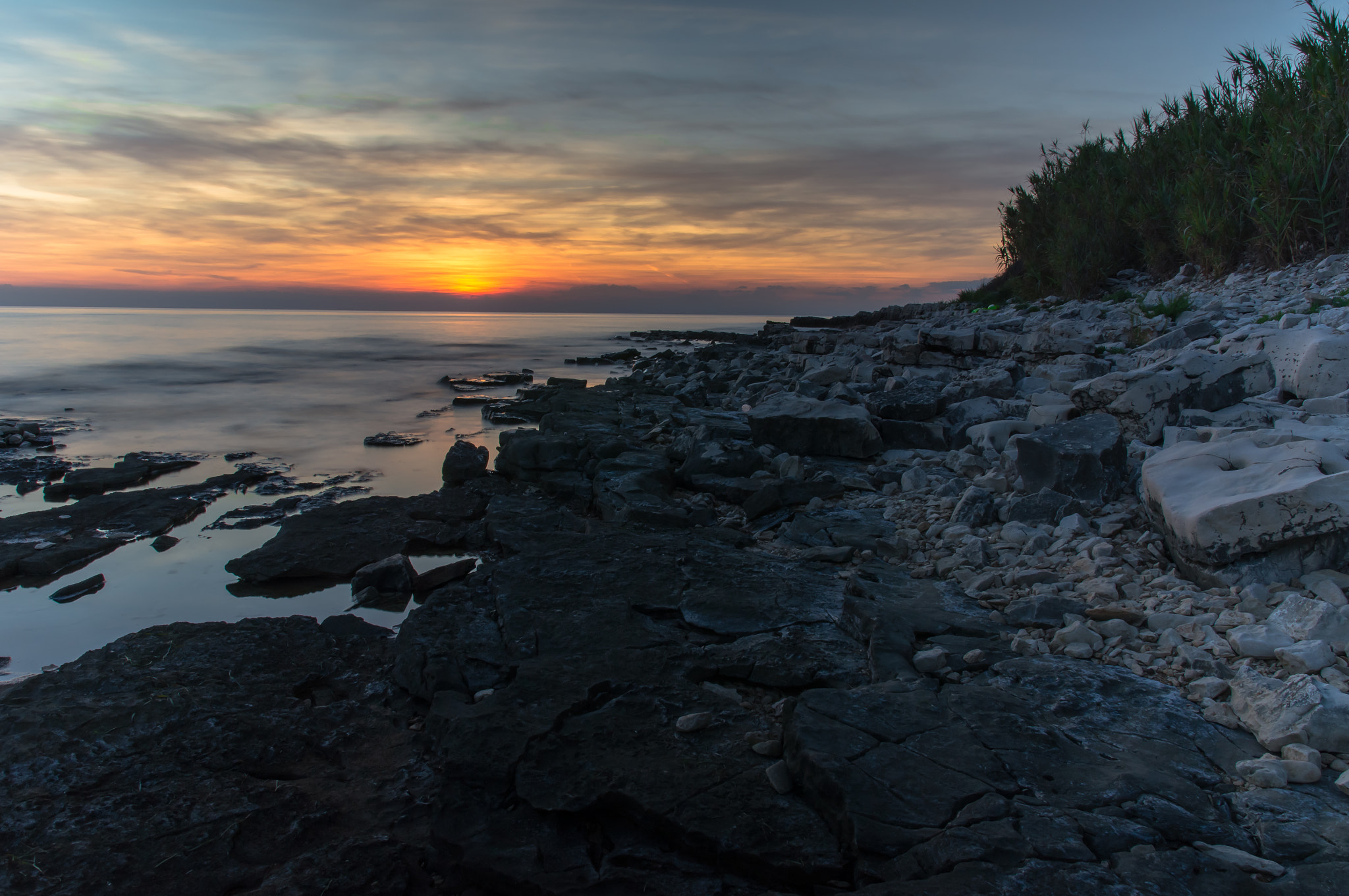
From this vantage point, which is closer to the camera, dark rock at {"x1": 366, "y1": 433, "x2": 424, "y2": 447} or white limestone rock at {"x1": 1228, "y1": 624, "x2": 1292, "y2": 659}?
white limestone rock at {"x1": 1228, "y1": 624, "x2": 1292, "y2": 659}

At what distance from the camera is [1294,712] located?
2.09m

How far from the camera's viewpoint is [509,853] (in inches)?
77.1

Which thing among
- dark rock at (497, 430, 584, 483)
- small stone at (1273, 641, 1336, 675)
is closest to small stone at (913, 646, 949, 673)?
small stone at (1273, 641, 1336, 675)

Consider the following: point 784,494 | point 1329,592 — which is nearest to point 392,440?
point 784,494

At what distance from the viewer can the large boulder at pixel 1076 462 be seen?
13.9 feet

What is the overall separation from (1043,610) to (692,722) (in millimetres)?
1743

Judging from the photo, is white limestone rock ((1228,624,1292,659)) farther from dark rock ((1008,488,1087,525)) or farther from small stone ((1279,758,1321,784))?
dark rock ((1008,488,1087,525))

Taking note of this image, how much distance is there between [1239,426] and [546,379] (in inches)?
696

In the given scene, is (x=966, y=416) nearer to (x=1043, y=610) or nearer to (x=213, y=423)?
(x=1043, y=610)

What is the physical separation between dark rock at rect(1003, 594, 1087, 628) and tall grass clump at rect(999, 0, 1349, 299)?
9481 millimetres

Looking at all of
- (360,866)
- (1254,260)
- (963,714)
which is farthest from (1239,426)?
(1254,260)

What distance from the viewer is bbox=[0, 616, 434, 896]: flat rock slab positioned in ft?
6.53

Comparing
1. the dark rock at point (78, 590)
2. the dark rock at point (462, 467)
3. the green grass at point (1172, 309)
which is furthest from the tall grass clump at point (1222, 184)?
the dark rock at point (78, 590)

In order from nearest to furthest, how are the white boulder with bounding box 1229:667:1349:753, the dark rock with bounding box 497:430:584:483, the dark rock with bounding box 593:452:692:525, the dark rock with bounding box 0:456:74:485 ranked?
the white boulder with bounding box 1229:667:1349:753 → the dark rock with bounding box 593:452:692:525 → the dark rock with bounding box 497:430:584:483 → the dark rock with bounding box 0:456:74:485
